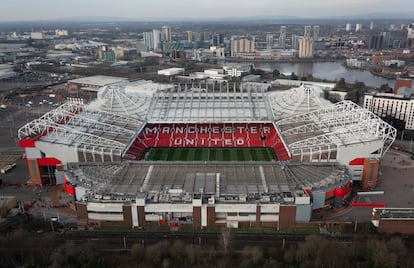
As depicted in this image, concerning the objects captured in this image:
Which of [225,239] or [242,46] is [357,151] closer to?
[225,239]

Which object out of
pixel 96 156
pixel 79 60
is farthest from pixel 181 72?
pixel 96 156

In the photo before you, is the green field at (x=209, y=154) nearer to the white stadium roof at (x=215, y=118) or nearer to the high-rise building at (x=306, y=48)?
the white stadium roof at (x=215, y=118)

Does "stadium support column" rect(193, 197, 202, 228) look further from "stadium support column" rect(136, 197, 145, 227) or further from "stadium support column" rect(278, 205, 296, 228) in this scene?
"stadium support column" rect(278, 205, 296, 228)

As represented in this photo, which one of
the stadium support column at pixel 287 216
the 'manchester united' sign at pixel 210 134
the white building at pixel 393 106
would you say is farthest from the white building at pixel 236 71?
the stadium support column at pixel 287 216

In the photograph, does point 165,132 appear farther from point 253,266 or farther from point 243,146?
point 253,266

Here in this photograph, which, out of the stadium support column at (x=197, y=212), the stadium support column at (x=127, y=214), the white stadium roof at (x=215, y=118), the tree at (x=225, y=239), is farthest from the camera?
the white stadium roof at (x=215, y=118)

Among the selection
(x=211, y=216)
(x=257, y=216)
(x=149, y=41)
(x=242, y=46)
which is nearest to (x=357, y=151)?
(x=257, y=216)
